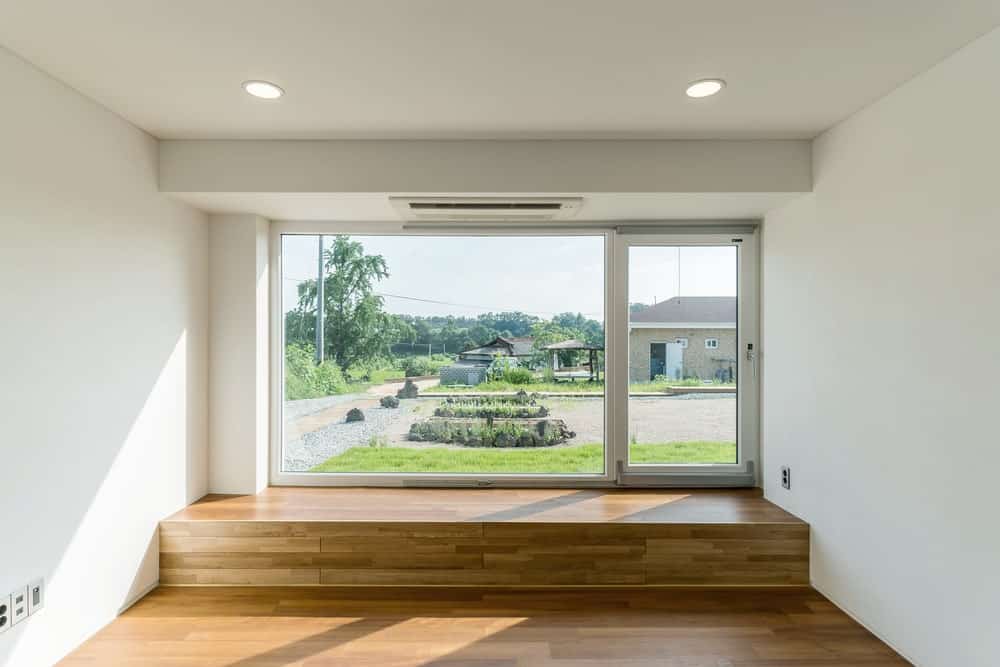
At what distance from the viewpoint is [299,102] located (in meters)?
2.26

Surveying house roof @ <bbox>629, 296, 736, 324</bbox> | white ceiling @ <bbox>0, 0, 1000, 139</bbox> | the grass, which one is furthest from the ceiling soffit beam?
the grass

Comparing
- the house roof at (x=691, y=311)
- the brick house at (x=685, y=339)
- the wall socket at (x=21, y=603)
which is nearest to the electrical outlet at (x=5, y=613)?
the wall socket at (x=21, y=603)

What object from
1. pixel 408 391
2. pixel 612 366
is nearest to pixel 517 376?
pixel 612 366

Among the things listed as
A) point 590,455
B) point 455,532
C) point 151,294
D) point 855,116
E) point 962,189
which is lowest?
Result: point 455,532

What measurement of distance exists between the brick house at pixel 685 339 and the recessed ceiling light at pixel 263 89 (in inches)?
→ 93.9

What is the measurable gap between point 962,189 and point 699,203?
120 centimetres

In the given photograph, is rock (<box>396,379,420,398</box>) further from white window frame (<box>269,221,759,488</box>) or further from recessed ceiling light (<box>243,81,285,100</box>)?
recessed ceiling light (<box>243,81,285,100</box>)

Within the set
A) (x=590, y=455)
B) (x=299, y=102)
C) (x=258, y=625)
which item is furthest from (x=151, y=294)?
(x=590, y=455)

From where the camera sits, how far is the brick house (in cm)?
339

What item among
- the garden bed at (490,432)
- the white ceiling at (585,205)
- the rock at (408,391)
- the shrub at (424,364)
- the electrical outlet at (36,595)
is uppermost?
the white ceiling at (585,205)

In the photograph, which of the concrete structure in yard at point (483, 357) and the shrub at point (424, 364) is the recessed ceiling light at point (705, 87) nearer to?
the concrete structure in yard at point (483, 357)

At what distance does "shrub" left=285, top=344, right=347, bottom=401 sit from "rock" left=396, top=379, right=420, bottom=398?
38cm

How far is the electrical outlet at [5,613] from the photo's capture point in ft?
5.94

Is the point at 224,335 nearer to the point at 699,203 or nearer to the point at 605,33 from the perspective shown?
the point at 605,33
